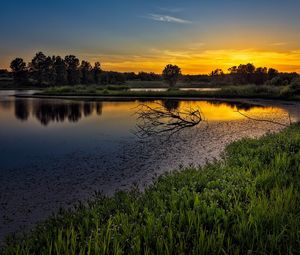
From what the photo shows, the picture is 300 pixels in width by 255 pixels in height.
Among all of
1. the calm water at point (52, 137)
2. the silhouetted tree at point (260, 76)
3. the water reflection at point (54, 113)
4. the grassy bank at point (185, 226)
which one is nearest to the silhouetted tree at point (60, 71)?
the silhouetted tree at point (260, 76)

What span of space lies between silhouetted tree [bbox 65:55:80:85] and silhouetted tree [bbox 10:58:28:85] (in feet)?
65.7

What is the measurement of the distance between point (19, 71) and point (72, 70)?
2510 cm

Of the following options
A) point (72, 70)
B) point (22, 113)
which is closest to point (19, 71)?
point (72, 70)

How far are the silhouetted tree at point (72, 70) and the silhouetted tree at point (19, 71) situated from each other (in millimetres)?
20012

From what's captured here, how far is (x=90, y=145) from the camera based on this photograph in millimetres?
19531

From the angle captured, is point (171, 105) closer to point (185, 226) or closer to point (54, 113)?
point (54, 113)

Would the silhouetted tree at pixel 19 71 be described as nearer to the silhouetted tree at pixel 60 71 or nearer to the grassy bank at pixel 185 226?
the silhouetted tree at pixel 60 71

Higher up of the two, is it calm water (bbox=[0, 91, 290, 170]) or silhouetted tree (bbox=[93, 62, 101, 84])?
silhouetted tree (bbox=[93, 62, 101, 84])

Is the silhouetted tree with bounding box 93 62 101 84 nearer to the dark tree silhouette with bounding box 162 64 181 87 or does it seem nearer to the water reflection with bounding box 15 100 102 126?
the dark tree silhouette with bounding box 162 64 181 87

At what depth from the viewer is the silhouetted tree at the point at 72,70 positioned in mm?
152250

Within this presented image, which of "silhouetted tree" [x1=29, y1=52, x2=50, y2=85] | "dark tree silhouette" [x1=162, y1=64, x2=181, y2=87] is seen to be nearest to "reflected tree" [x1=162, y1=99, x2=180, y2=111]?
"dark tree silhouette" [x1=162, y1=64, x2=181, y2=87]

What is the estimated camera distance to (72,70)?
153 meters

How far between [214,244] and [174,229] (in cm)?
96

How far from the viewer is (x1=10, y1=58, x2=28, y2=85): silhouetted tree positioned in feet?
495
